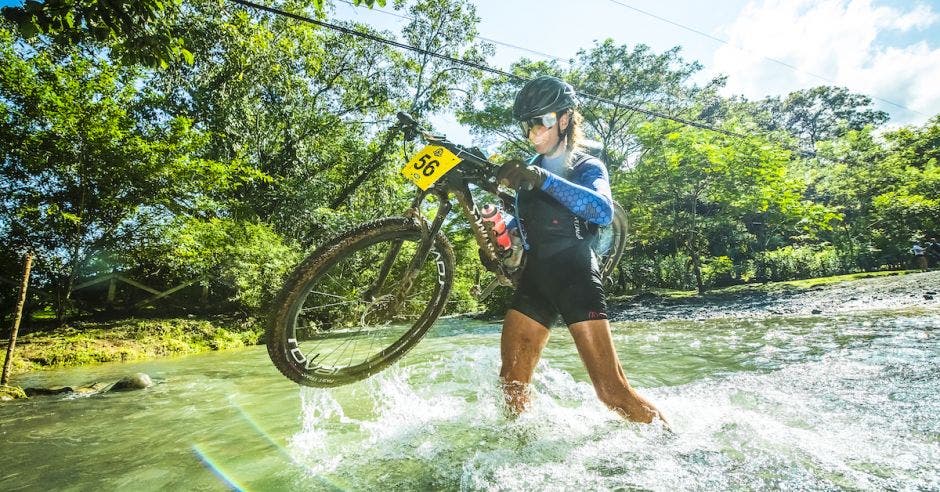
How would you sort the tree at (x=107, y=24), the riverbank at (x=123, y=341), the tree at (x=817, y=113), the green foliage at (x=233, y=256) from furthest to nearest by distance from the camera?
the tree at (x=817, y=113) → the green foliage at (x=233, y=256) → the riverbank at (x=123, y=341) → the tree at (x=107, y=24)

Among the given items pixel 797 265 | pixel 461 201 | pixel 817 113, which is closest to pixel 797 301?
pixel 797 265

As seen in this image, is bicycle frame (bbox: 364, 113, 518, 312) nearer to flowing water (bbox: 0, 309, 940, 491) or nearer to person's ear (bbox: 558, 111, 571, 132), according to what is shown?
person's ear (bbox: 558, 111, 571, 132)

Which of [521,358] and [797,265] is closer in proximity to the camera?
[521,358]

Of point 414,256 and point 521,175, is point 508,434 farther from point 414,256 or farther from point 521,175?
point 521,175

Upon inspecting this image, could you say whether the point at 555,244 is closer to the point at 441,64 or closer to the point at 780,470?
the point at 780,470

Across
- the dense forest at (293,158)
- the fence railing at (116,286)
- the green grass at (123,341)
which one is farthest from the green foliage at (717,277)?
the fence railing at (116,286)

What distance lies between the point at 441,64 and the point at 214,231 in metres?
16.1

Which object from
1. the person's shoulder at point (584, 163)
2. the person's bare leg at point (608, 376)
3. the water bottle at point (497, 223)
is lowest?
the person's bare leg at point (608, 376)

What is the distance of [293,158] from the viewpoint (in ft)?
71.1

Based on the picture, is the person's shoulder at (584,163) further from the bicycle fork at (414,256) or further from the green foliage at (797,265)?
the green foliage at (797,265)

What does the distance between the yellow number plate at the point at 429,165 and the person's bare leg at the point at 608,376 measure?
5.15 feet

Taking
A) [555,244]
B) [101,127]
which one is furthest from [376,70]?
[555,244]

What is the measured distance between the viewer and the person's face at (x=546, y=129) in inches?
135

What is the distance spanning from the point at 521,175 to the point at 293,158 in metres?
21.5
